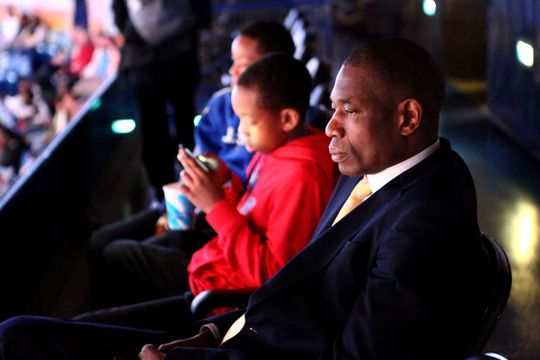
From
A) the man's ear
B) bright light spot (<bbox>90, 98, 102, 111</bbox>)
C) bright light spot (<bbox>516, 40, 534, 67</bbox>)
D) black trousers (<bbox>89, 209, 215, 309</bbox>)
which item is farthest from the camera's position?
bright light spot (<bbox>90, 98, 102, 111</bbox>)

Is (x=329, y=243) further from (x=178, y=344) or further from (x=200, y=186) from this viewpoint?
(x=200, y=186)

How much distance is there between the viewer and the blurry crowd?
6.72 m

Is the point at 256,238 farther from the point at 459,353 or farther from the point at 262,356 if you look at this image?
the point at 459,353

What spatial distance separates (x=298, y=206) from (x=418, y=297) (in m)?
0.75

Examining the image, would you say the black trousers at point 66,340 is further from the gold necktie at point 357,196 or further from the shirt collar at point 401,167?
the shirt collar at point 401,167

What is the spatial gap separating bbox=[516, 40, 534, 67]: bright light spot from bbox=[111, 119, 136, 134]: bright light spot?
10.2ft

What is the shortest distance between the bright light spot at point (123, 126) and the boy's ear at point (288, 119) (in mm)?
4088

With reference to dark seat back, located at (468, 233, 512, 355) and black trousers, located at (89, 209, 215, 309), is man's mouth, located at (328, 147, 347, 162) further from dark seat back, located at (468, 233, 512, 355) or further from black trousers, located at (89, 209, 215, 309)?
black trousers, located at (89, 209, 215, 309)

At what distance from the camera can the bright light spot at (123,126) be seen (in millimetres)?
6301

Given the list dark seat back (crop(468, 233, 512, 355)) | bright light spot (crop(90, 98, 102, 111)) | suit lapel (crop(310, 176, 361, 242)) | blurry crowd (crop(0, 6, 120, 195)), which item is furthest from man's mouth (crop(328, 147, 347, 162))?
blurry crowd (crop(0, 6, 120, 195))

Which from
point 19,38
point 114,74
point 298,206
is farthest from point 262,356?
point 19,38

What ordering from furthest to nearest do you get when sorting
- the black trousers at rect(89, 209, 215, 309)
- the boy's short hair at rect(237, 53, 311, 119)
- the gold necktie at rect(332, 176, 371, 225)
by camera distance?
the black trousers at rect(89, 209, 215, 309)
the boy's short hair at rect(237, 53, 311, 119)
the gold necktie at rect(332, 176, 371, 225)

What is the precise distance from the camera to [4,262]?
3.43 meters

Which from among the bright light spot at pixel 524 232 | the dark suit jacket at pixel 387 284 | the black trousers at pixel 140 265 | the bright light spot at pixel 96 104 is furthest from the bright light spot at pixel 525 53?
the dark suit jacket at pixel 387 284
